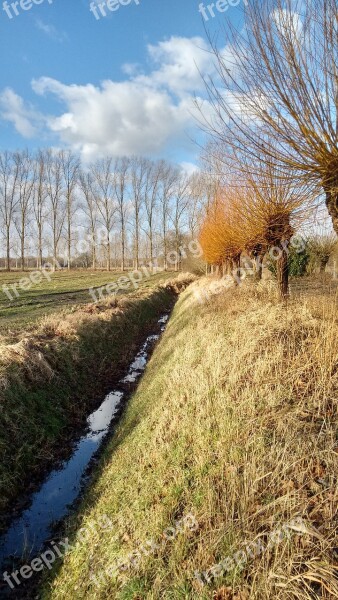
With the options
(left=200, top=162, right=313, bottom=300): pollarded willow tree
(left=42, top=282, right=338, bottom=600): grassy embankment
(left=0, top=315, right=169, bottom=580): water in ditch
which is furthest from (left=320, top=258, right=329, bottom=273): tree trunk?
(left=0, top=315, right=169, bottom=580): water in ditch

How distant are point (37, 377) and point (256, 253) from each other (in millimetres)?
10198

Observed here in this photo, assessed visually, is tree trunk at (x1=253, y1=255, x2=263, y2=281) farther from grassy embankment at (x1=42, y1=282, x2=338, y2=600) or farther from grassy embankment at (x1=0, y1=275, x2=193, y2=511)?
grassy embankment at (x1=42, y1=282, x2=338, y2=600)

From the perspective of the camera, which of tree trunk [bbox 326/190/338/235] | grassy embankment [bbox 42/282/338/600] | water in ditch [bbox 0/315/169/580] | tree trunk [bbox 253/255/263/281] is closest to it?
grassy embankment [bbox 42/282/338/600]

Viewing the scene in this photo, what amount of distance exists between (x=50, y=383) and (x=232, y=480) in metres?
6.01

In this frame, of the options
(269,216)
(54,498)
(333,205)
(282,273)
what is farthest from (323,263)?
(54,498)

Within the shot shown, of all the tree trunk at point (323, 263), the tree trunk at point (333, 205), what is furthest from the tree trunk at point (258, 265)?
the tree trunk at point (323, 263)

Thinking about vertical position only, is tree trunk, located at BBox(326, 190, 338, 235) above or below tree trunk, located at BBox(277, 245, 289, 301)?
above

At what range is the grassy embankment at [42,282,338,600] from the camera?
295cm

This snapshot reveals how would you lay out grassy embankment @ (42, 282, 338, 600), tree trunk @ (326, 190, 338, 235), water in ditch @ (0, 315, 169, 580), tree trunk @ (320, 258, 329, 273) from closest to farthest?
grassy embankment @ (42, 282, 338, 600)
water in ditch @ (0, 315, 169, 580)
tree trunk @ (326, 190, 338, 235)
tree trunk @ (320, 258, 329, 273)

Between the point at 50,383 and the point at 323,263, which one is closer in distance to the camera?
the point at 50,383

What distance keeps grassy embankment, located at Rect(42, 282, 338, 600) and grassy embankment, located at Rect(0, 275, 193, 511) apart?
1397 mm

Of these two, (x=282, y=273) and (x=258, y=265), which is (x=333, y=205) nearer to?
(x=282, y=273)

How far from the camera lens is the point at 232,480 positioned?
12.3 ft

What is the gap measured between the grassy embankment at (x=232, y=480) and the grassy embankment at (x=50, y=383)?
140 cm
